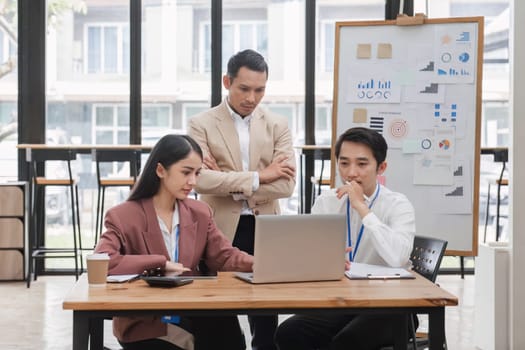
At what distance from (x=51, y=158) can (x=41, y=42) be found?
4.56ft

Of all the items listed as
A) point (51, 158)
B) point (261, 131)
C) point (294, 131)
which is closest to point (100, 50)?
point (51, 158)

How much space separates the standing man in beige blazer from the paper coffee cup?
1.04 meters

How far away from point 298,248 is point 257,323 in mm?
1340

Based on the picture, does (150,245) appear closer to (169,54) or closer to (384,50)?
(384,50)

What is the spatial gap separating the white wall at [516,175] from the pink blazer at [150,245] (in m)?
1.88

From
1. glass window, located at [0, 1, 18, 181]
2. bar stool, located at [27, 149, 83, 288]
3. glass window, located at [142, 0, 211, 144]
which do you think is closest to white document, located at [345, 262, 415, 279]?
bar stool, located at [27, 149, 83, 288]

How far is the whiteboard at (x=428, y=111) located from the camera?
4.72 metres

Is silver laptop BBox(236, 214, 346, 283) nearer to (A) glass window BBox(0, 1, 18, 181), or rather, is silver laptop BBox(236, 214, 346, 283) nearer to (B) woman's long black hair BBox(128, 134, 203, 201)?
(B) woman's long black hair BBox(128, 134, 203, 201)

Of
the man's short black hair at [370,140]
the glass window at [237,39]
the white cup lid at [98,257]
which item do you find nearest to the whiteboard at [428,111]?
the man's short black hair at [370,140]

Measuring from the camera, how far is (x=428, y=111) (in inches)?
188

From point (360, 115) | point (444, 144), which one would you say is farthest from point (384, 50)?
point (444, 144)

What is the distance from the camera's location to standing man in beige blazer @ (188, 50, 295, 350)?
3.64 metres

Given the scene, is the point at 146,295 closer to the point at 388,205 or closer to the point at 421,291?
the point at 421,291

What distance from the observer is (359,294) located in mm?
2525
